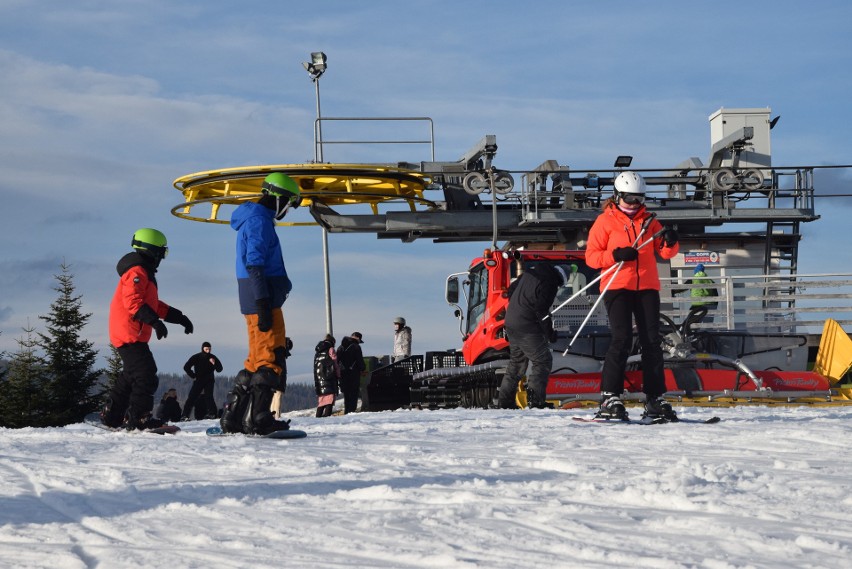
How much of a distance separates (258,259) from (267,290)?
8.4 inches

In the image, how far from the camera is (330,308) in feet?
109

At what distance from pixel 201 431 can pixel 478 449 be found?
11.0 feet

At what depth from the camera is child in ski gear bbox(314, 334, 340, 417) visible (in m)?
18.3

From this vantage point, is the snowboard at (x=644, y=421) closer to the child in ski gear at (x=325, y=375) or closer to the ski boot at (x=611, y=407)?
the ski boot at (x=611, y=407)

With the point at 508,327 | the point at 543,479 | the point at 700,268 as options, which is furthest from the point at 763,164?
the point at 543,479

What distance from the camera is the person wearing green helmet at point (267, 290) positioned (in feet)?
24.8

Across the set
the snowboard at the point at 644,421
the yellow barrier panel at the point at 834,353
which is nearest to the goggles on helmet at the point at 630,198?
the snowboard at the point at 644,421

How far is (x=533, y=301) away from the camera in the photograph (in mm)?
12578

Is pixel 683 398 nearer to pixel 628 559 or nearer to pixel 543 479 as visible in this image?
pixel 543 479

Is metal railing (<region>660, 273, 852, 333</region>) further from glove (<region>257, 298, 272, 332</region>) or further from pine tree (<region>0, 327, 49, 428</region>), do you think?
pine tree (<region>0, 327, 49, 428</region>)

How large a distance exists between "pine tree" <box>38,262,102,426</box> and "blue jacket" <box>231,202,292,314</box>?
1305 inches

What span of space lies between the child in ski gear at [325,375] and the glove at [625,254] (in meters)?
10.3

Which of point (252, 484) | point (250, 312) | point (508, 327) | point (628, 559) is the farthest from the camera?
point (508, 327)

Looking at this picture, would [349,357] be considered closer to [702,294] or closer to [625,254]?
[702,294]
